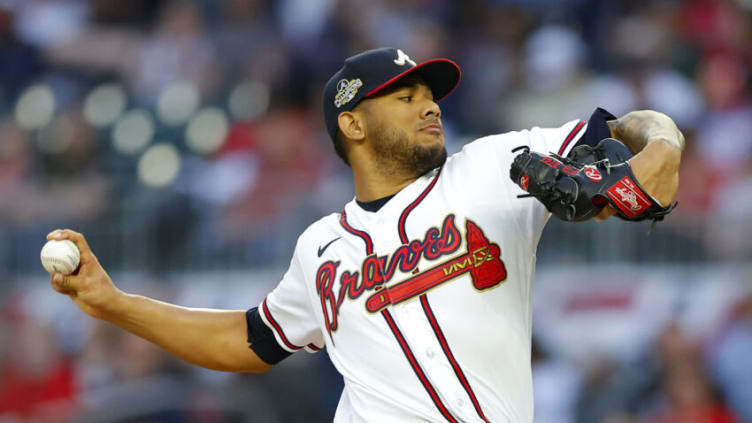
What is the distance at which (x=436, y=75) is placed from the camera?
141 inches

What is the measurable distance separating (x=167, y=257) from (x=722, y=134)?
366 centimetres

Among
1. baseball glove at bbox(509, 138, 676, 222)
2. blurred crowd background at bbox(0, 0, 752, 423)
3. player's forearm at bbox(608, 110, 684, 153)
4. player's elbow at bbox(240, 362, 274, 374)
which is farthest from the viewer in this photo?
blurred crowd background at bbox(0, 0, 752, 423)

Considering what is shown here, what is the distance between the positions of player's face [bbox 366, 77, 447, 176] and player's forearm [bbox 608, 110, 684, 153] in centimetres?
58

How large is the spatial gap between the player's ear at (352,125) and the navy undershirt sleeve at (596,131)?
0.77 meters

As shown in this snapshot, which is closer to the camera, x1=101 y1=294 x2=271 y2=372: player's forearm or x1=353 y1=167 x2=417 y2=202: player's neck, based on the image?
x1=353 y1=167 x2=417 y2=202: player's neck

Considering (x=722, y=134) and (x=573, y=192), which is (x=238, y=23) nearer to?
(x=722, y=134)

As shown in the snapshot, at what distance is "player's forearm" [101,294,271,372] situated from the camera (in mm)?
3773

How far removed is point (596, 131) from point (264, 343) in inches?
53.9

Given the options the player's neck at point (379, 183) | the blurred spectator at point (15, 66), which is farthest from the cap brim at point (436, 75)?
the blurred spectator at point (15, 66)

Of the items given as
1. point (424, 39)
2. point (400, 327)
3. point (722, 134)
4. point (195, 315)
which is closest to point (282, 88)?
point (424, 39)

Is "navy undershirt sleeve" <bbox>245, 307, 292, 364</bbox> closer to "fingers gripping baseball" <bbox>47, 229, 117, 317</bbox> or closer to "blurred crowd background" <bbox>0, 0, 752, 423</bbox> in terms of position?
"fingers gripping baseball" <bbox>47, 229, 117, 317</bbox>

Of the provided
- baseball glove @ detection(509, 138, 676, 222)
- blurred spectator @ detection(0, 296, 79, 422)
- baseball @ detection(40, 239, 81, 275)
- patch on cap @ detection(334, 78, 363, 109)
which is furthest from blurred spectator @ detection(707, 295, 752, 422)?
blurred spectator @ detection(0, 296, 79, 422)

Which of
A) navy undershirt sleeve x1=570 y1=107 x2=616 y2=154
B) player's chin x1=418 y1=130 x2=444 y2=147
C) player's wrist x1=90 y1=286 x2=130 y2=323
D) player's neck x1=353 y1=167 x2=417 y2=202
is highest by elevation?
navy undershirt sleeve x1=570 y1=107 x2=616 y2=154

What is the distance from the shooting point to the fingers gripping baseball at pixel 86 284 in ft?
11.9
